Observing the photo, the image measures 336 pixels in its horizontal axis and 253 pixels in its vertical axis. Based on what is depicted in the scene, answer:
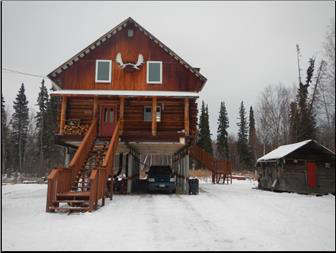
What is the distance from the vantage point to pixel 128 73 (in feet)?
67.8

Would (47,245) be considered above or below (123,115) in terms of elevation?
below

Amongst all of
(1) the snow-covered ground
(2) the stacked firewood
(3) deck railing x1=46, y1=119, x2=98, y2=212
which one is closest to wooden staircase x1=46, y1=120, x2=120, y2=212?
(3) deck railing x1=46, y1=119, x2=98, y2=212

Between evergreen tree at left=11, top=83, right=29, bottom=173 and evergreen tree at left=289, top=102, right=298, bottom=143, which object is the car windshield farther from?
evergreen tree at left=11, top=83, right=29, bottom=173

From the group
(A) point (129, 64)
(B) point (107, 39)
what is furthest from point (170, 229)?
(B) point (107, 39)

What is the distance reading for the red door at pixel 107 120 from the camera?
19.9m

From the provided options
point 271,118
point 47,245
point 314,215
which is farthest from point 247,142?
point 47,245

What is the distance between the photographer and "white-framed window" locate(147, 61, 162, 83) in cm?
2069

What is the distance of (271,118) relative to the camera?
1672 inches

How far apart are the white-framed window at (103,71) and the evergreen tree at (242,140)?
50.2 metres

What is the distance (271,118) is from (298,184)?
2180cm

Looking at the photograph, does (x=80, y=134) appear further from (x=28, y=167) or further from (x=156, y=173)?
(x=28, y=167)

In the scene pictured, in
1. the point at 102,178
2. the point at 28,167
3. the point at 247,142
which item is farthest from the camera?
the point at 247,142

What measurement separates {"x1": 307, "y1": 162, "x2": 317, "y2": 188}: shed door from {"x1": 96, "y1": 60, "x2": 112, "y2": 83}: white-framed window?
15.3 meters

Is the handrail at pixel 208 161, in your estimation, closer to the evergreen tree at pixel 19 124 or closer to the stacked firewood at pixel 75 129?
the stacked firewood at pixel 75 129
